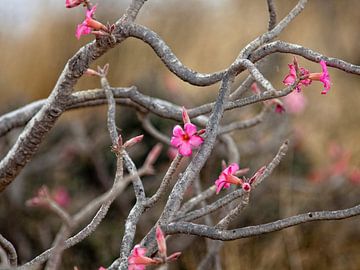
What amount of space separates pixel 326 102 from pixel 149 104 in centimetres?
491

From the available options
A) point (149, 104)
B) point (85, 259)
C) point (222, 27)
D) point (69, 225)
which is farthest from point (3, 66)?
point (69, 225)

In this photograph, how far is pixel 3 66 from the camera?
6.62m

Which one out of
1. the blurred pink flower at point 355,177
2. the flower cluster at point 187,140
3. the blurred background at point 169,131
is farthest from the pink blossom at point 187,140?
the blurred pink flower at point 355,177

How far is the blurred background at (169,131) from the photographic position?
365 cm

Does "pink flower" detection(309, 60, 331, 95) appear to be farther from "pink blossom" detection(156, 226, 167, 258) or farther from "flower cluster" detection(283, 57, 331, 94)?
"pink blossom" detection(156, 226, 167, 258)

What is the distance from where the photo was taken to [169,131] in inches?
163

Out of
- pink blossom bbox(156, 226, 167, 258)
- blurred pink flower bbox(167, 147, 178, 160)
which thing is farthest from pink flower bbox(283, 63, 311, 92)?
blurred pink flower bbox(167, 147, 178, 160)

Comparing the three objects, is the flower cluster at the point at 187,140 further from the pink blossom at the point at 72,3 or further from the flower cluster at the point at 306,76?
the pink blossom at the point at 72,3

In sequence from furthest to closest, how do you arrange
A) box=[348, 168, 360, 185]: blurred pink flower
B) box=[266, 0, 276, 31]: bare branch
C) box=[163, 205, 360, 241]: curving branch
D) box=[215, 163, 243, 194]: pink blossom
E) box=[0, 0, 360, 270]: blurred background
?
1. box=[348, 168, 360, 185]: blurred pink flower
2. box=[0, 0, 360, 270]: blurred background
3. box=[266, 0, 276, 31]: bare branch
4. box=[215, 163, 243, 194]: pink blossom
5. box=[163, 205, 360, 241]: curving branch

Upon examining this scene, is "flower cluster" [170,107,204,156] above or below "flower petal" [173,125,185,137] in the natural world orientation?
below

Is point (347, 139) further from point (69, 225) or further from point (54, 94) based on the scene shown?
point (69, 225)

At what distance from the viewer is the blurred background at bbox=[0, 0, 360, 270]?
12.0 ft

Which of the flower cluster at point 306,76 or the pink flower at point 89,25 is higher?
the pink flower at point 89,25

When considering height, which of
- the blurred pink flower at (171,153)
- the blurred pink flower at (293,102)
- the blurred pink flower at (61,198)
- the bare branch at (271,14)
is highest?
the blurred pink flower at (293,102)
